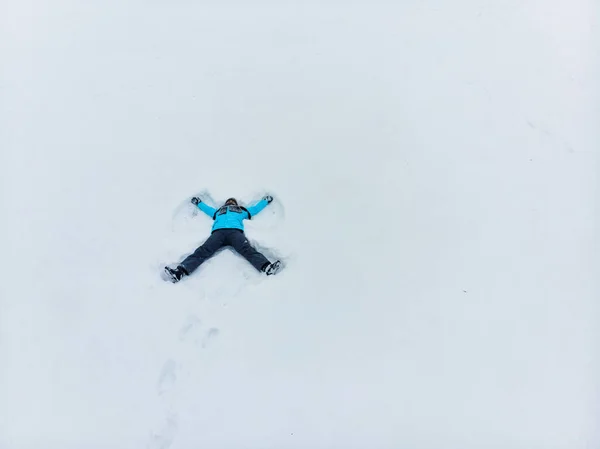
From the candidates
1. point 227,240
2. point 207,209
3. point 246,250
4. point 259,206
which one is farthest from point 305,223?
point 207,209

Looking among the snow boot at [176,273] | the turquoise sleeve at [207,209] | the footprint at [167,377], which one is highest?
the turquoise sleeve at [207,209]

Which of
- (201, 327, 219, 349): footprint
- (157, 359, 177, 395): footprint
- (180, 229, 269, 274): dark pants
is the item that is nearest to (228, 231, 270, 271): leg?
(180, 229, 269, 274): dark pants

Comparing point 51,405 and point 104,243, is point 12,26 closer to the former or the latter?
point 104,243

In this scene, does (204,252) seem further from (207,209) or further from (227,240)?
(207,209)

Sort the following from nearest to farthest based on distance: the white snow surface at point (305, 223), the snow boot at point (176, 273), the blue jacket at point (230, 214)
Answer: the white snow surface at point (305, 223)
the snow boot at point (176, 273)
the blue jacket at point (230, 214)

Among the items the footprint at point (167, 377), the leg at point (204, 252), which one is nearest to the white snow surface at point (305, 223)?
the footprint at point (167, 377)

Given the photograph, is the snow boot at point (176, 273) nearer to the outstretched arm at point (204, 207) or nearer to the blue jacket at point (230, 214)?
the blue jacket at point (230, 214)

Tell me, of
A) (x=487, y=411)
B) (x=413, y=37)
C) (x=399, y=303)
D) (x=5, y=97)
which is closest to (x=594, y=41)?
(x=413, y=37)
